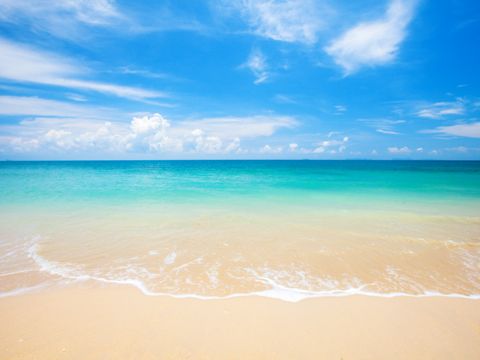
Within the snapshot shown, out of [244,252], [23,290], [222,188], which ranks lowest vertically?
[222,188]

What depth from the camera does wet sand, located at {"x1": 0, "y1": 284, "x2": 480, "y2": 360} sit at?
3594 millimetres

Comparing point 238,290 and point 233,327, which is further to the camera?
point 238,290

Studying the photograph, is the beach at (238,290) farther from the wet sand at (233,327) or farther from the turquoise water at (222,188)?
the turquoise water at (222,188)

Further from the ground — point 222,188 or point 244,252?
point 244,252

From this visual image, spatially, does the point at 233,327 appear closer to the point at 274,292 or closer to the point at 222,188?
the point at 274,292

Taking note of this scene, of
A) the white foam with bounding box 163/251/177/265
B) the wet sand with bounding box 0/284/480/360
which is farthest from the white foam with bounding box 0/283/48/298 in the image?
the white foam with bounding box 163/251/177/265

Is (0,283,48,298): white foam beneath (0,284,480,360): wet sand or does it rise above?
beneath

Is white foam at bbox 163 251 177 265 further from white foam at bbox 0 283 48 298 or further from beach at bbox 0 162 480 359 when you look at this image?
white foam at bbox 0 283 48 298

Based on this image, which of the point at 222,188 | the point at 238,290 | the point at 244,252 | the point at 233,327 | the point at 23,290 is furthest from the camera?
the point at 222,188

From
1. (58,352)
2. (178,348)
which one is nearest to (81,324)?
(58,352)

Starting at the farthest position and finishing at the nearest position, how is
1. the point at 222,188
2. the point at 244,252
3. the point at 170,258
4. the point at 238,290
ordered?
the point at 222,188 < the point at 244,252 < the point at 170,258 < the point at 238,290

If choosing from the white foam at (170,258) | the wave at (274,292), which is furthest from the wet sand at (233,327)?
the white foam at (170,258)

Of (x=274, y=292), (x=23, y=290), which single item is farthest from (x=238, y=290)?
(x=23, y=290)

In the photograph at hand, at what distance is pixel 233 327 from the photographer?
4.16 m
